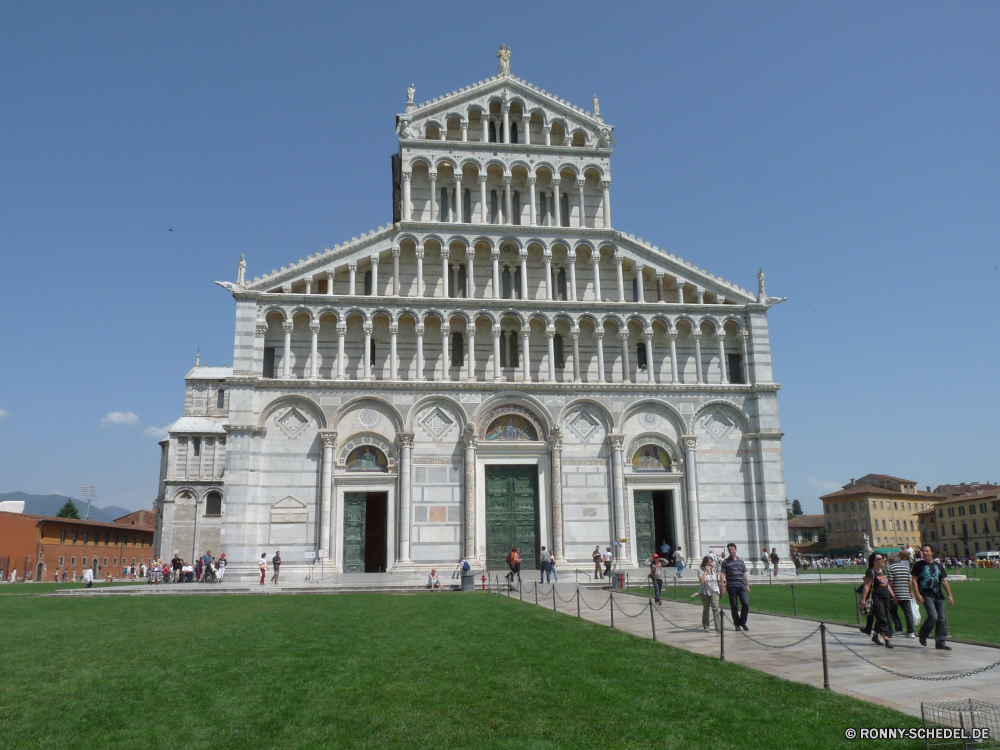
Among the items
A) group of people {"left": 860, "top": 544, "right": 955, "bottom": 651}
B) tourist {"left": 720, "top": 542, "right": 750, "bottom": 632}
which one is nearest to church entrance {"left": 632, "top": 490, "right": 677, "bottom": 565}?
tourist {"left": 720, "top": 542, "right": 750, "bottom": 632}

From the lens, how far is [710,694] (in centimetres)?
1069

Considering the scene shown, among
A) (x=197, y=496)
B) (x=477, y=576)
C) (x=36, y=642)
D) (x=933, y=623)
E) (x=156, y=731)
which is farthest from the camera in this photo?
(x=197, y=496)

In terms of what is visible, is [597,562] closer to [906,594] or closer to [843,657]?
[906,594]

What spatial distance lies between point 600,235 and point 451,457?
14.2 meters

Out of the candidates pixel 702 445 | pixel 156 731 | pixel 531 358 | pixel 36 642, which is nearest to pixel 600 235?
pixel 531 358

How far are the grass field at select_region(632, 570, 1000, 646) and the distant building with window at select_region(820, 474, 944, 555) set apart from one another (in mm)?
72796

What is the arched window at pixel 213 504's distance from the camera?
72750mm

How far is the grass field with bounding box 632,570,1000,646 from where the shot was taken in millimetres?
17695

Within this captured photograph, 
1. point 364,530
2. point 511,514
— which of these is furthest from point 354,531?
point 511,514

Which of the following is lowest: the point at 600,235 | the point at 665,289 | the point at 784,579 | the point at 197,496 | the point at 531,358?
the point at 784,579

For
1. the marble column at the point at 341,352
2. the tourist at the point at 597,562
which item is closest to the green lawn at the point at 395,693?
the tourist at the point at 597,562

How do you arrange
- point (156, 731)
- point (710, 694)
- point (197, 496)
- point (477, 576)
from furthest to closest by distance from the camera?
point (197, 496), point (477, 576), point (710, 694), point (156, 731)

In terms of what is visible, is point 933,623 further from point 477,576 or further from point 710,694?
point 477,576

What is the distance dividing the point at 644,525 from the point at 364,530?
1383 centimetres
